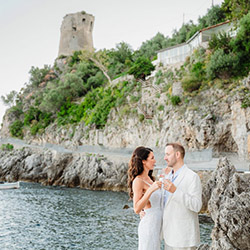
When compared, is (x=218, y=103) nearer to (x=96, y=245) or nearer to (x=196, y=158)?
(x=196, y=158)

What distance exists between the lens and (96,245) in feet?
37.4

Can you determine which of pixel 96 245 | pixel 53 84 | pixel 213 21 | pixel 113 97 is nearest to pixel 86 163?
pixel 113 97

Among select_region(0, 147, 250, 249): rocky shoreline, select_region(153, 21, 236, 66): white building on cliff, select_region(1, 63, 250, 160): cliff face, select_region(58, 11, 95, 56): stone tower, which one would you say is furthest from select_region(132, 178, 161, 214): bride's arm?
select_region(58, 11, 95, 56): stone tower

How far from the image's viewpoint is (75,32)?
72.3m

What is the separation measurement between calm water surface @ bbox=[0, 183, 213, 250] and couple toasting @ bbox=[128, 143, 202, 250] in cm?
800

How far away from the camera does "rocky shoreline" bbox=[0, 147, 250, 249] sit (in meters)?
3.53

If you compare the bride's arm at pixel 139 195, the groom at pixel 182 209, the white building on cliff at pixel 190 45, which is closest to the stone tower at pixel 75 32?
the white building on cliff at pixel 190 45

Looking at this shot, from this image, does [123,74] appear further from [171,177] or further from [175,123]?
[171,177]

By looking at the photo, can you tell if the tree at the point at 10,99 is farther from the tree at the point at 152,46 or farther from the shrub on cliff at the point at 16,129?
the tree at the point at 152,46

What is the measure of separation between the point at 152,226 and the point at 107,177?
84.5 feet

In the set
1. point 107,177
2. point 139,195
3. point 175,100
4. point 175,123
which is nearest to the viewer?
point 139,195

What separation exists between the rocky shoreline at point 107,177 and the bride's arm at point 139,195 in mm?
1063

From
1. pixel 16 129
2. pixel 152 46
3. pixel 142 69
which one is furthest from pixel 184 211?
pixel 16 129

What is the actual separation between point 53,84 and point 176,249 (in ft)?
190
